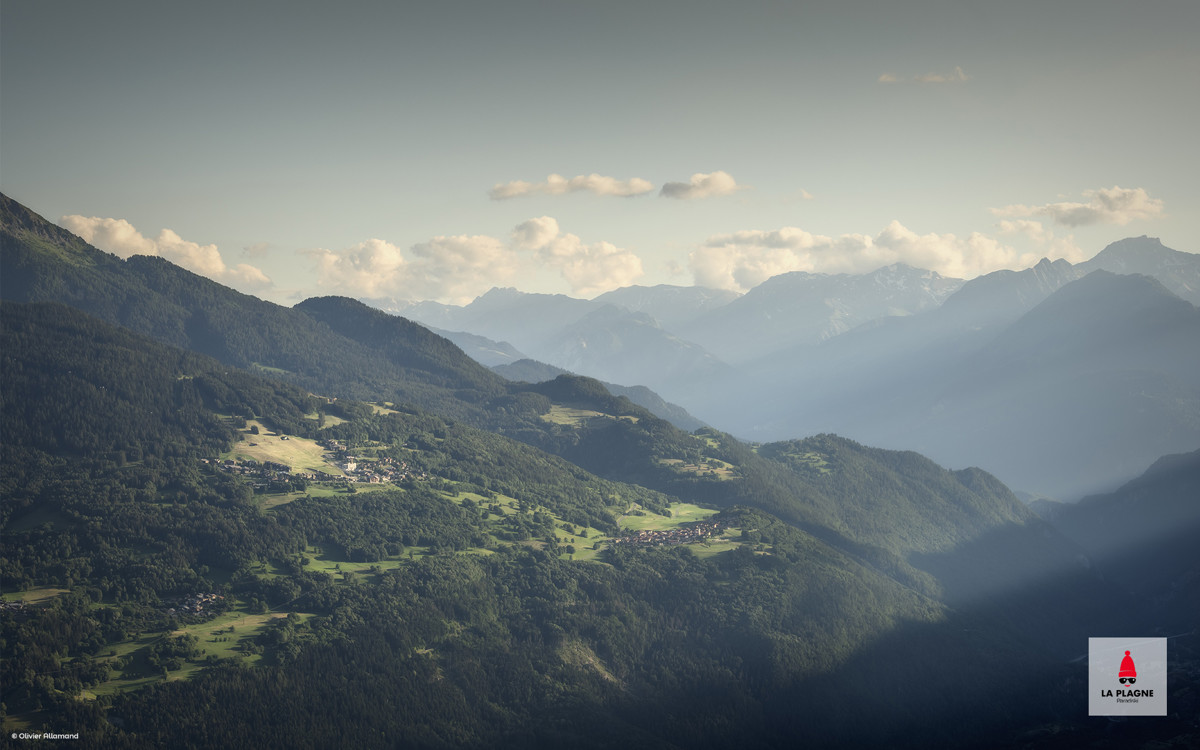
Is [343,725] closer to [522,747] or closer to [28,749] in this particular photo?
[522,747]

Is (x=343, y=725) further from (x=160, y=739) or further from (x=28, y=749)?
(x=28, y=749)

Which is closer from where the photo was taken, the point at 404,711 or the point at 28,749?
the point at 28,749

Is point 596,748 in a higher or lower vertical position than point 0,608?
lower

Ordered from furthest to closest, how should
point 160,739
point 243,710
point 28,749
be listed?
point 243,710 → point 160,739 → point 28,749

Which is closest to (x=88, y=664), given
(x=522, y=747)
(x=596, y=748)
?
(x=522, y=747)

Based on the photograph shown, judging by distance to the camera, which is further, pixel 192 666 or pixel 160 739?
pixel 192 666

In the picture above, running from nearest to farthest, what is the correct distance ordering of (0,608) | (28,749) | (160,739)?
(28,749)
(160,739)
(0,608)

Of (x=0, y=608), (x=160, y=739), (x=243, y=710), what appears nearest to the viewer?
(x=160, y=739)

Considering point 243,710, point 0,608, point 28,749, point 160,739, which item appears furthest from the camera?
point 0,608

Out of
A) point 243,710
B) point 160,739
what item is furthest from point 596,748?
point 160,739

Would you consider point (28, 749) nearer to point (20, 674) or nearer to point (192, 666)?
point (20, 674)
